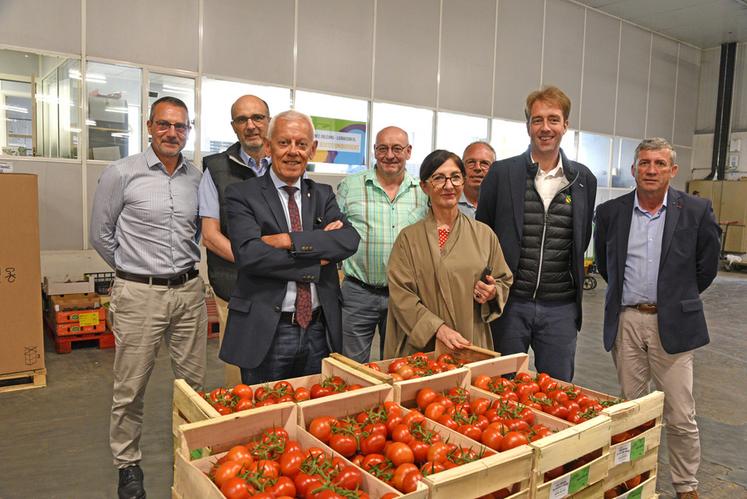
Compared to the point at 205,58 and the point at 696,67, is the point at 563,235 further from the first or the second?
the point at 696,67

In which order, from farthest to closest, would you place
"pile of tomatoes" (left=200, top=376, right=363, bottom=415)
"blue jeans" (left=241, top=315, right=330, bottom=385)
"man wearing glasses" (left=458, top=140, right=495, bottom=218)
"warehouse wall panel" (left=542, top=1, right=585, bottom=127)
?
"warehouse wall panel" (left=542, top=1, right=585, bottom=127) < "man wearing glasses" (left=458, top=140, right=495, bottom=218) < "blue jeans" (left=241, top=315, right=330, bottom=385) < "pile of tomatoes" (left=200, top=376, right=363, bottom=415)

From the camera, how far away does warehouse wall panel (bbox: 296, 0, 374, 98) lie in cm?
724

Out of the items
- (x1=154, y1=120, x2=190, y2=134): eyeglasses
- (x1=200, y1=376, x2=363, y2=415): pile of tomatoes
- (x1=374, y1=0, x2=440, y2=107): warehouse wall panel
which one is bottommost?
(x1=200, y1=376, x2=363, y2=415): pile of tomatoes

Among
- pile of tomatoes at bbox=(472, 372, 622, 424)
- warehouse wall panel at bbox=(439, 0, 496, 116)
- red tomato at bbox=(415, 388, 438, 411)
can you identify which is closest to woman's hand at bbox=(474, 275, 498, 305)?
pile of tomatoes at bbox=(472, 372, 622, 424)

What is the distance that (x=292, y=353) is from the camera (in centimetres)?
215

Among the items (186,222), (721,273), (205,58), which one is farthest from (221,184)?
(721,273)

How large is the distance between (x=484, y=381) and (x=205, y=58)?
5.75 m

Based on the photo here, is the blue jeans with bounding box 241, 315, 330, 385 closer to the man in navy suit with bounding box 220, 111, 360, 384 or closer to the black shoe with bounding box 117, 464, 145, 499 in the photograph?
the man in navy suit with bounding box 220, 111, 360, 384

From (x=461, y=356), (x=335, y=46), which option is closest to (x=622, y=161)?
(x=335, y=46)

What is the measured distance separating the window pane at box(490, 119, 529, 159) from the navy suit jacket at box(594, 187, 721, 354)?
7183mm

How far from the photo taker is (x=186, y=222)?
8.52 feet

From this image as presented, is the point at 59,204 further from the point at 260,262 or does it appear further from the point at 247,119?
A: the point at 260,262

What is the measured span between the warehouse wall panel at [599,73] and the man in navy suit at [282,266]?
1006cm

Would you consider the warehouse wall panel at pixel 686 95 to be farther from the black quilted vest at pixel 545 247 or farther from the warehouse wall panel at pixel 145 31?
the black quilted vest at pixel 545 247
